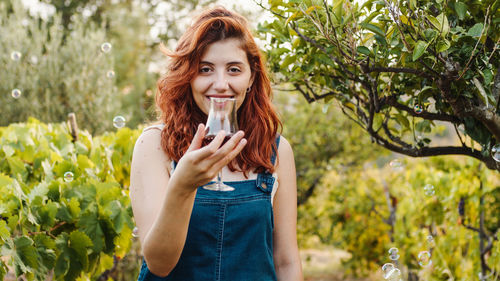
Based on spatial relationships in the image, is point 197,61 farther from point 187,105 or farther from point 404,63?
point 404,63

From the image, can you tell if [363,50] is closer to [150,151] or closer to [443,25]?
[443,25]

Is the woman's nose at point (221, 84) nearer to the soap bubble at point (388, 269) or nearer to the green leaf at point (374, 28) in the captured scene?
the green leaf at point (374, 28)

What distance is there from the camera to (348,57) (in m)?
1.88

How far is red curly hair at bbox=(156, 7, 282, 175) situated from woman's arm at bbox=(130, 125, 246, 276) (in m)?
0.08

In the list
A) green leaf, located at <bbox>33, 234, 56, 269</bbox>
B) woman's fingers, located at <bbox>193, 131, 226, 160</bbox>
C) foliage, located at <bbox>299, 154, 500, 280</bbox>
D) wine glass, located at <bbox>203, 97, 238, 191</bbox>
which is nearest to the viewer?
woman's fingers, located at <bbox>193, 131, 226, 160</bbox>

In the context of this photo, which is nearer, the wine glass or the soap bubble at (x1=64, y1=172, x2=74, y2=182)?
the wine glass

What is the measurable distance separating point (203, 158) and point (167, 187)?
186 mm

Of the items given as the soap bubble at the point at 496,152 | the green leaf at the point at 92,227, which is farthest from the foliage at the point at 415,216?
the green leaf at the point at 92,227

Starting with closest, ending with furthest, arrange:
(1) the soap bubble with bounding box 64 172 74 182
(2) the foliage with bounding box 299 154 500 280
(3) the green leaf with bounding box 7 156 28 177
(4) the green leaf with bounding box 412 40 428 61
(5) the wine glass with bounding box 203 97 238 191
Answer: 1. (5) the wine glass with bounding box 203 97 238 191
2. (4) the green leaf with bounding box 412 40 428 61
3. (1) the soap bubble with bounding box 64 172 74 182
4. (3) the green leaf with bounding box 7 156 28 177
5. (2) the foliage with bounding box 299 154 500 280

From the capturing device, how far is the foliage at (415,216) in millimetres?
3838

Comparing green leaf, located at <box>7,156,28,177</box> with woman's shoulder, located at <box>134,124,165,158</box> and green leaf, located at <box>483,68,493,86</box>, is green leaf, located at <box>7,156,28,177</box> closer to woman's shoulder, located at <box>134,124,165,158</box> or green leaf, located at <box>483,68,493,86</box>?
woman's shoulder, located at <box>134,124,165,158</box>

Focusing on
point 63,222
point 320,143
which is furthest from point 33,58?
point 63,222

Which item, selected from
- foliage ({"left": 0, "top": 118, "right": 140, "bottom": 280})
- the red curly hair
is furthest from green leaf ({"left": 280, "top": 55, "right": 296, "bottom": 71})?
foliage ({"left": 0, "top": 118, "right": 140, "bottom": 280})

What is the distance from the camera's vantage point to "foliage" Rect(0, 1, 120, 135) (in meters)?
9.89
